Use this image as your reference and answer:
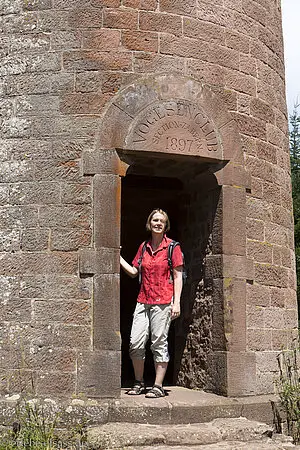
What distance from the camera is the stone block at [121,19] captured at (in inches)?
230

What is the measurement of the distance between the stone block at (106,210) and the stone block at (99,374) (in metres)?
0.88

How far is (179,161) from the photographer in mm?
6289

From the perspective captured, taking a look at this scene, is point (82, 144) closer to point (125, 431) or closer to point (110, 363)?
point (110, 363)

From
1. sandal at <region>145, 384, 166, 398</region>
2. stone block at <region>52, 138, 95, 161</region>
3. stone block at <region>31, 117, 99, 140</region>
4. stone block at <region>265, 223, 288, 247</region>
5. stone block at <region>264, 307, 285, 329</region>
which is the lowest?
sandal at <region>145, 384, 166, 398</region>

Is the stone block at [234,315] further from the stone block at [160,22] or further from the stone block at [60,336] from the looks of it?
the stone block at [160,22]

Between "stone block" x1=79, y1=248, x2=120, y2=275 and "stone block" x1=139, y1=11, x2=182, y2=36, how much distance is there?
199 cm

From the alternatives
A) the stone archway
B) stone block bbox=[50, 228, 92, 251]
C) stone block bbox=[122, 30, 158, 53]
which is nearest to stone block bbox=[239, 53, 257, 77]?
the stone archway

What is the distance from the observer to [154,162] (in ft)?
21.6

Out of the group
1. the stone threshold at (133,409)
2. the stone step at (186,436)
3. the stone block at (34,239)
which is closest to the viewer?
the stone step at (186,436)

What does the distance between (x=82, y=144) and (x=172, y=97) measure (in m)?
0.89

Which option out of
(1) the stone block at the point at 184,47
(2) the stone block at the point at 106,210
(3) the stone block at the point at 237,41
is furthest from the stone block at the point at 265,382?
(3) the stone block at the point at 237,41

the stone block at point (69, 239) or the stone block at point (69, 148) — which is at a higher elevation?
the stone block at point (69, 148)

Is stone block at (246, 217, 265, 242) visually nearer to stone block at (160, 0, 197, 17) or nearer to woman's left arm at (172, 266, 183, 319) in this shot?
woman's left arm at (172, 266, 183, 319)

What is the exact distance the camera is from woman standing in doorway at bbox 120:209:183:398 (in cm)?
572
